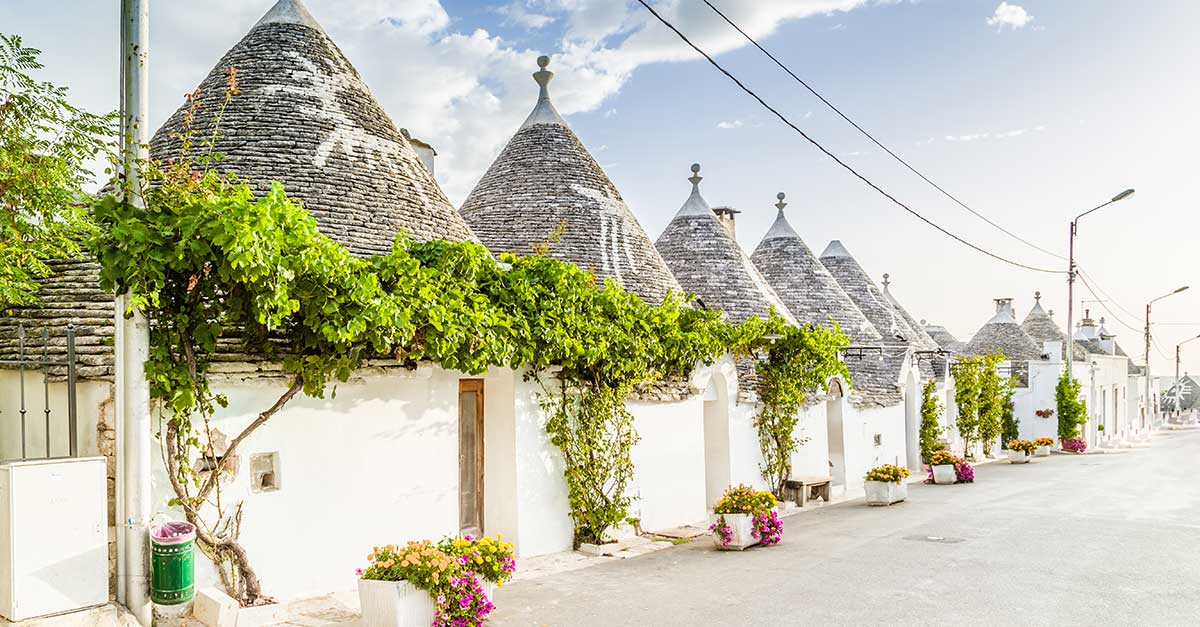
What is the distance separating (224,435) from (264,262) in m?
1.96

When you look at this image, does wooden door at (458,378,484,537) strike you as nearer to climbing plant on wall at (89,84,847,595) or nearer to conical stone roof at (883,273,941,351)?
climbing plant on wall at (89,84,847,595)

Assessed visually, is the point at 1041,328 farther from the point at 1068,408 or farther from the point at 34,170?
the point at 34,170

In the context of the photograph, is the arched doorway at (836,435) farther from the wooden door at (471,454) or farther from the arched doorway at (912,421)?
the wooden door at (471,454)

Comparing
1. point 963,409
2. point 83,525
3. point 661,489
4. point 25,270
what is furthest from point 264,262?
point 963,409

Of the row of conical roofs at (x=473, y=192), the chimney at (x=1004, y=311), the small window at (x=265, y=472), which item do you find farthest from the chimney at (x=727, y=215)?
the chimney at (x=1004, y=311)

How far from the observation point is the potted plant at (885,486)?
54.1 ft

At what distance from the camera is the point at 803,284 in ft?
78.9

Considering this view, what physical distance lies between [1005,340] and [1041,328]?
5.87 metres

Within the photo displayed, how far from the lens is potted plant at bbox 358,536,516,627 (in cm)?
732

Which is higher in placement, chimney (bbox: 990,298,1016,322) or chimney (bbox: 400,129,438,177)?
chimney (bbox: 400,129,438,177)

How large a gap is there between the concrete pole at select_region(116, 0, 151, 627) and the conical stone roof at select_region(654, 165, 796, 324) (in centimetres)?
1268

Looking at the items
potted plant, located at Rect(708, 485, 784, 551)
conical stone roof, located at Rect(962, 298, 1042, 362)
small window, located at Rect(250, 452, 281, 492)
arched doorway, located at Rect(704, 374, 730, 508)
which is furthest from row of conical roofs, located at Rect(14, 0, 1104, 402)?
conical stone roof, located at Rect(962, 298, 1042, 362)

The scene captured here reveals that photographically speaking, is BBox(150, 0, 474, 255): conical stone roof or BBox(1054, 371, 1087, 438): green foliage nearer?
BBox(150, 0, 474, 255): conical stone roof

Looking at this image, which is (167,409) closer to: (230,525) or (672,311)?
(230,525)
